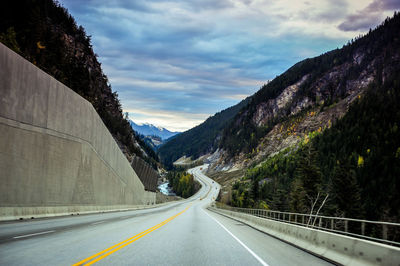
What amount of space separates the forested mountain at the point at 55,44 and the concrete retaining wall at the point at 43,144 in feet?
63.2

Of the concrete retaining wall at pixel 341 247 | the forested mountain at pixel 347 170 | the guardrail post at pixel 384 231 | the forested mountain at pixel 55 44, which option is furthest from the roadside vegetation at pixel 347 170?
the guardrail post at pixel 384 231

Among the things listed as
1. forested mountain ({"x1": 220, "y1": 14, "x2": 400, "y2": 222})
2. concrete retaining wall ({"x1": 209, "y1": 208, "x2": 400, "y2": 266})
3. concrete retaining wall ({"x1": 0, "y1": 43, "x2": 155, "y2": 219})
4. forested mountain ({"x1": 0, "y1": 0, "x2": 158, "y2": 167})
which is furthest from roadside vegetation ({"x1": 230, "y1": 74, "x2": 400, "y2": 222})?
concrete retaining wall ({"x1": 209, "y1": 208, "x2": 400, "y2": 266})

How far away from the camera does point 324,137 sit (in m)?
165

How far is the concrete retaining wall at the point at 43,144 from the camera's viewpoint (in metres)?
20.5

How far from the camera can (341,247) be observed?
9.34m

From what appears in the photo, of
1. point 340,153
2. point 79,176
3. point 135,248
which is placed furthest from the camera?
point 340,153

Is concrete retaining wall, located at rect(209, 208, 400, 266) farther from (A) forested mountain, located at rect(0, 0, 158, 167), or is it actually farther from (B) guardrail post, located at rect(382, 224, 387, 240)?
(A) forested mountain, located at rect(0, 0, 158, 167)

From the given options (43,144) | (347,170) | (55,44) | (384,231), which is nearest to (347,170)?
(347,170)

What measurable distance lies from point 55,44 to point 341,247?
6796 cm

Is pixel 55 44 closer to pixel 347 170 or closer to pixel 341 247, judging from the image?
pixel 347 170

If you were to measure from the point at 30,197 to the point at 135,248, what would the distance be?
1434 centimetres

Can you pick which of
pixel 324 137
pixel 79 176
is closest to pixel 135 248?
pixel 79 176

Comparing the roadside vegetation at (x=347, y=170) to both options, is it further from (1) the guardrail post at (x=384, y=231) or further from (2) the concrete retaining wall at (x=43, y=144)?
(1) the guardrail post at (x=384, y=231)

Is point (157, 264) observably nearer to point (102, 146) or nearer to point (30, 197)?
point (30, 197)
